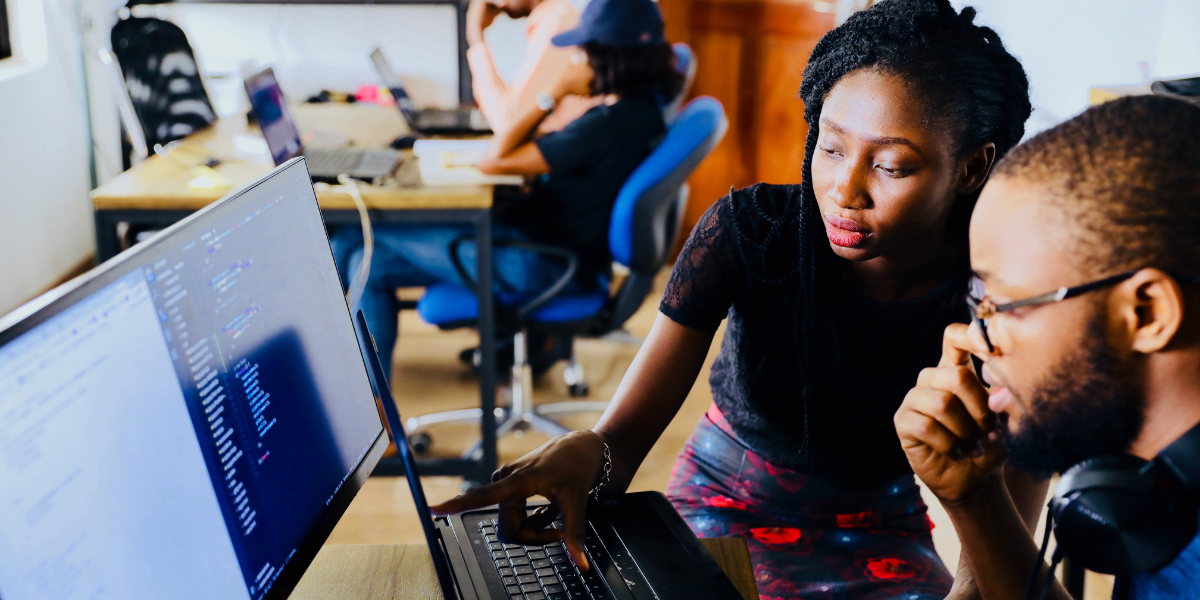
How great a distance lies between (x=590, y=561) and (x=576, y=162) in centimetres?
145

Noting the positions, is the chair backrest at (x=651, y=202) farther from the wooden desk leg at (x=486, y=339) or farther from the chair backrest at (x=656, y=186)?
the wooden desk leg at (x=486, y=339)

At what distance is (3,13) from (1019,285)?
352 centimetres

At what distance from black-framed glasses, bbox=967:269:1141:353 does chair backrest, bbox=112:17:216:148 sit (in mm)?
2216

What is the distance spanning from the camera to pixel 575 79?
7.31ft

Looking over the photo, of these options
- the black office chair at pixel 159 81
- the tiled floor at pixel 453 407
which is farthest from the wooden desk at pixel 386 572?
the black office chair at pixel 159 81

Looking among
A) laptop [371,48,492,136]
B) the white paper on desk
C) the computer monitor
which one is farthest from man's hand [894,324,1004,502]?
laptop [371,48,492,136]

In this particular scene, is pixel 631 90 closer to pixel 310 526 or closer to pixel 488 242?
pixel 488 242

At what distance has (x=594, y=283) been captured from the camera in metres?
2.23

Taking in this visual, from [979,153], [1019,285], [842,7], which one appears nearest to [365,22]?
[842,7]

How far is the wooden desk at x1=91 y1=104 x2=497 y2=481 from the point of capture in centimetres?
196

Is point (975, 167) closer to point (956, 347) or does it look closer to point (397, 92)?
point (956, 347)

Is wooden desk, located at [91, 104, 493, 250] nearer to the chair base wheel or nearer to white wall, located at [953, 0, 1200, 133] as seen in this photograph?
the chair base wheel

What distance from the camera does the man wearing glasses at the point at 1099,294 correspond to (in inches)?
23.9

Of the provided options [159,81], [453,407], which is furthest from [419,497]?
[159,81]
